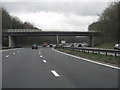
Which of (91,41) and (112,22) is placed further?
(91,41)

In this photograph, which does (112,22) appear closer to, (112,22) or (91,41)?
(112,22)

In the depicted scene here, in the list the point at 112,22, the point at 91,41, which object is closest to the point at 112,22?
the point at 112,22

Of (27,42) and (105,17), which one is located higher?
(105,17)

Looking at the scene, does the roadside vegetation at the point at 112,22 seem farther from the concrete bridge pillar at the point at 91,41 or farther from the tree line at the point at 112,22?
the concrete bridge pillar at the point at 91,41

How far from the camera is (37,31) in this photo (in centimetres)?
11381

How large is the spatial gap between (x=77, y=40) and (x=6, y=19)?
8271 centimetres

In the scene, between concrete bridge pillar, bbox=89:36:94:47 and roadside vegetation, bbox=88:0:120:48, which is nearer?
roadside vegetation, bbox=88:0:120:48

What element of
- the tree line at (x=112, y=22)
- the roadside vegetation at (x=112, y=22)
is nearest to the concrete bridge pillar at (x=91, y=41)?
the roadside vegetation at (x=112, y=22)

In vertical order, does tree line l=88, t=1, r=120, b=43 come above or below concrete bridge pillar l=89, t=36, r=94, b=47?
above

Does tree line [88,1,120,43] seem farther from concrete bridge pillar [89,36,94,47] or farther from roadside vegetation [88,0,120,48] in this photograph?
concrete bridge pillar [89,36,94,47]

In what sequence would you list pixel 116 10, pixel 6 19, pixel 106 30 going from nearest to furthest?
pixel 116 10 < pixel 106 30 < pixel 6 19


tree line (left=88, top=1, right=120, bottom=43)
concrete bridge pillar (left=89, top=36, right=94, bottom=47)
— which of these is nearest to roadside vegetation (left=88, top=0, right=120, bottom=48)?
tree line (left=88, top=1, right=120, bottom=43)

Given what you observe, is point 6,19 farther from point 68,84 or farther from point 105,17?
point 68,84

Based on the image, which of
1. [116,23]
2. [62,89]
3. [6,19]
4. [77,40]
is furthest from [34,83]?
[77,40]
